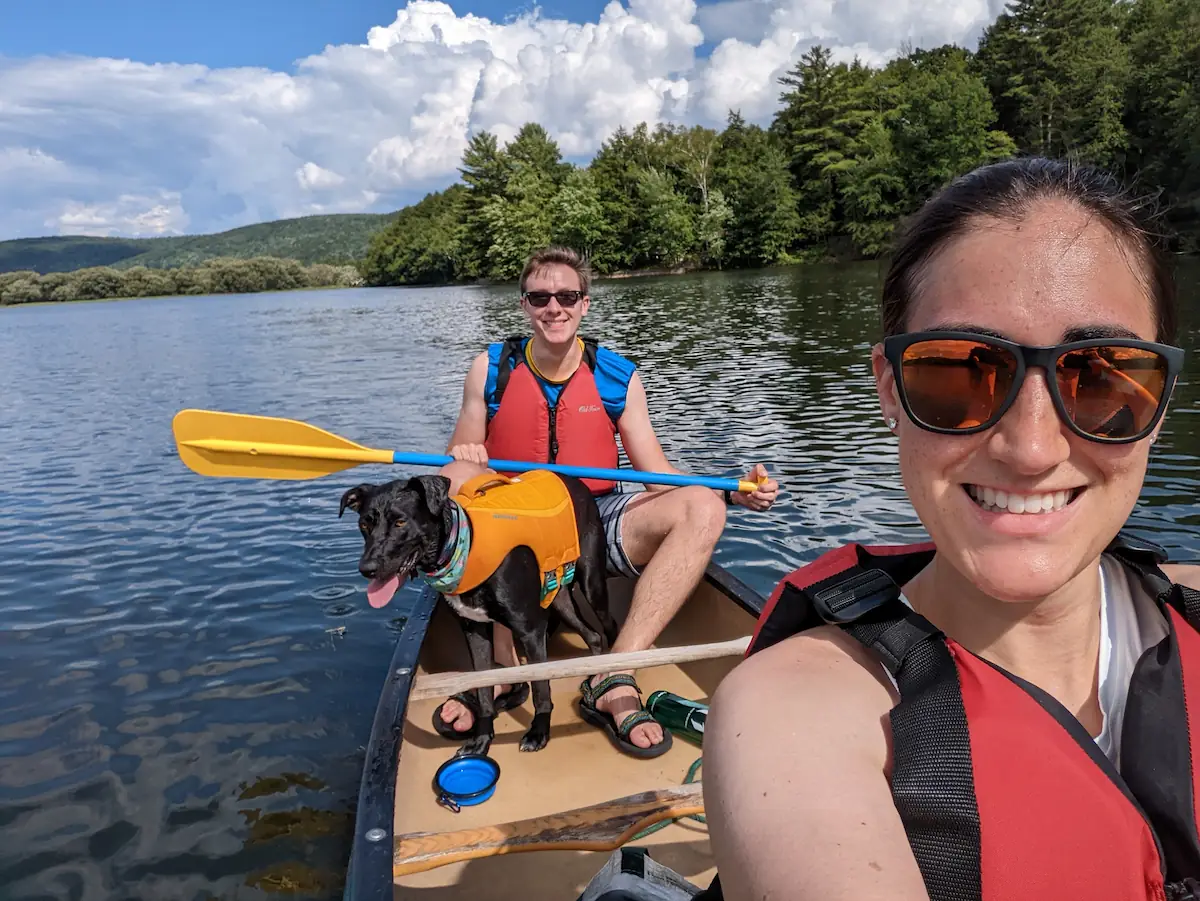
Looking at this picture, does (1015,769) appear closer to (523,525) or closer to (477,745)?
(523,525)

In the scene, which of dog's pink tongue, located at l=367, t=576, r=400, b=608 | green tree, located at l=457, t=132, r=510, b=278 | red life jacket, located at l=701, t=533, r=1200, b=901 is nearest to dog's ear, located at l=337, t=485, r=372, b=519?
dog's pink tongue, located at l=367, t=576, r=400, b=608

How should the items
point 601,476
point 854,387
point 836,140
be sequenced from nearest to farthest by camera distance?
point 601,476, point 854,387, point 836,140

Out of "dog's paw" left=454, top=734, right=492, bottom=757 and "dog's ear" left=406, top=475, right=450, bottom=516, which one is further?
"dog's paw" left=454, top=734, right=492, bottom=757

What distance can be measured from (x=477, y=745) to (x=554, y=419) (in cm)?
209

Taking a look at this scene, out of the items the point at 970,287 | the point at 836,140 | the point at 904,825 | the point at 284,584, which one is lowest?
the point at 284,584

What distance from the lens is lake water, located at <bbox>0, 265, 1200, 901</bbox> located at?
14.8 ft

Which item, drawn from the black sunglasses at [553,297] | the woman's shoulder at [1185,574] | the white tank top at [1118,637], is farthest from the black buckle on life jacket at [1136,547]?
the black sunglasses at [553,297]

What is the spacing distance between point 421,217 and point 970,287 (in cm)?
12133

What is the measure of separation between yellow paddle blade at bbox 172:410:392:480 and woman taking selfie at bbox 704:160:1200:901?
16.3 feet

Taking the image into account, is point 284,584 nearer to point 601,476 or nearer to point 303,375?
point 601,476

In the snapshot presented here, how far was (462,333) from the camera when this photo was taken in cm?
3134

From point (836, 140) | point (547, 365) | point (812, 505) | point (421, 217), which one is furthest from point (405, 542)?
point (421, 217)

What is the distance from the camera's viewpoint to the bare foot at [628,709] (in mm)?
3941

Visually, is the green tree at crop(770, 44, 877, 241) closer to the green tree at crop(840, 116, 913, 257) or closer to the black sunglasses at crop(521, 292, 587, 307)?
the green tree at crop(840, 116, 913, 257)
